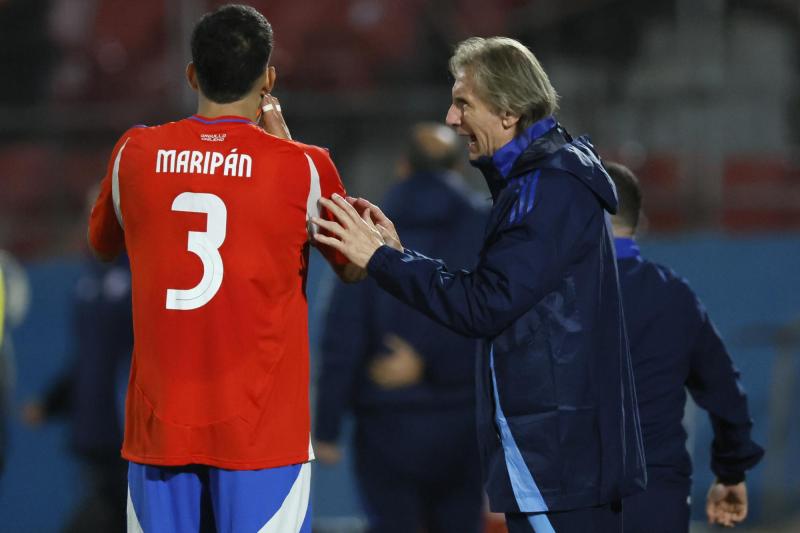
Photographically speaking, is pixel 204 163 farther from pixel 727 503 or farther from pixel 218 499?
pixel 727 503

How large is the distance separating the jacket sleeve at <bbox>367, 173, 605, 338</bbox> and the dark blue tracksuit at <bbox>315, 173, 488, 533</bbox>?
233 centimetres

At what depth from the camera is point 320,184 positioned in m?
2.98

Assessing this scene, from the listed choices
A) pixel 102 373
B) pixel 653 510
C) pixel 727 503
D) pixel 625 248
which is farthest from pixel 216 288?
pixel 102 373

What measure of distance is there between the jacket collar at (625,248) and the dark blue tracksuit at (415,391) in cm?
167

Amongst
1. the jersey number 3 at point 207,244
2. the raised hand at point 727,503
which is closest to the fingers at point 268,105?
the jersey number 3 at point 207,244

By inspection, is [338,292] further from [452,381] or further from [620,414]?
[620,414]

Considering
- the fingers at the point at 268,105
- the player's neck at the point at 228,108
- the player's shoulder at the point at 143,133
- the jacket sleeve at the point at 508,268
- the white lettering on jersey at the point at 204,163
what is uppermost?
the fingers at the point at 268,105

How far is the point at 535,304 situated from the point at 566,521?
544 mm

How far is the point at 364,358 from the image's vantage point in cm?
554

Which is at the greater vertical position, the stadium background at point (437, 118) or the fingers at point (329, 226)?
the stadium background at point (437, 118)

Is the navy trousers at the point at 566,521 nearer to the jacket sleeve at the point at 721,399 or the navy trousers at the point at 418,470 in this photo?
the jacket sleeve at the point at 721,399

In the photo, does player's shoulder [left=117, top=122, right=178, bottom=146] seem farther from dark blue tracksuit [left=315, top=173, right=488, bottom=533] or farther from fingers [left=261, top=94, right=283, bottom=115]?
dark blue tracksuit [left=315, top=173, right=488, bottom=533]

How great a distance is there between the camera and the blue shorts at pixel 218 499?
291cm

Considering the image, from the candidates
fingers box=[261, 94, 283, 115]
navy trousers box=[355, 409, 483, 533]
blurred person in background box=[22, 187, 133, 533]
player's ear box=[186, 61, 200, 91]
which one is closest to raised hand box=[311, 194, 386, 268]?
fingers box=[261, 94, 283, 115]
